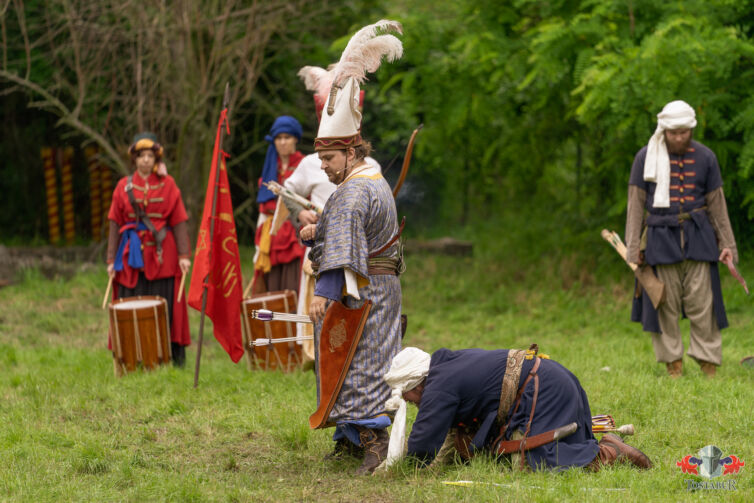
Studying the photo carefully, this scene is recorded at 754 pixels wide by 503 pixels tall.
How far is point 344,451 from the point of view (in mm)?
5660

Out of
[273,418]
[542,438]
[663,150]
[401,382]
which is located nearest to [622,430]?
[542,438]

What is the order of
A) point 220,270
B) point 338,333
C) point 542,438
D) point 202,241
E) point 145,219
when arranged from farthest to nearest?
point 145,219, point 220,270, point 202,241, point 338,333, point 542,438

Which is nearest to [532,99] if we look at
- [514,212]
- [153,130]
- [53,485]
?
[514,212]

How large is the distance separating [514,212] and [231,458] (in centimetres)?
1003

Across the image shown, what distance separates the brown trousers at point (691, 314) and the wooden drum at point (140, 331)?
159 inches

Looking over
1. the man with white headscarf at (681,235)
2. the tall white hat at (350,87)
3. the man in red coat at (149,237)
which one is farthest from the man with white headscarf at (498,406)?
the man in red coat at (149,237)

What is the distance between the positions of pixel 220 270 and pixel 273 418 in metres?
1.64

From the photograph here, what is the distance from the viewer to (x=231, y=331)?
7.61 meters

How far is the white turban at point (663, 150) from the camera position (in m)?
7.54

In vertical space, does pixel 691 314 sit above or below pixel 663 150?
below

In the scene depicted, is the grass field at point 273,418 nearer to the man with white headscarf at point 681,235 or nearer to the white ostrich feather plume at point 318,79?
the man with white headscarf at point 681,235

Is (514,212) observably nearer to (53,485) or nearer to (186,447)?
(186,447)

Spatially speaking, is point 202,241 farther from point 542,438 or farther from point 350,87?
point 542,438

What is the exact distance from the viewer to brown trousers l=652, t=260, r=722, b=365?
769 cm
